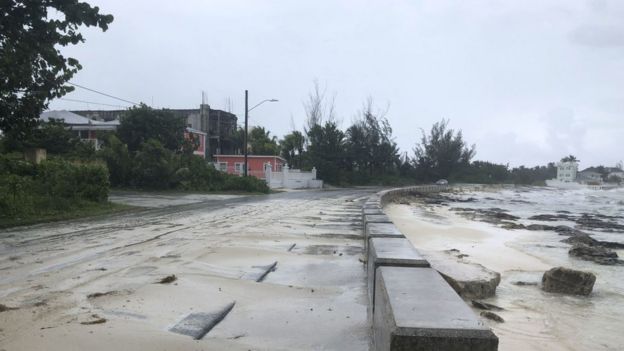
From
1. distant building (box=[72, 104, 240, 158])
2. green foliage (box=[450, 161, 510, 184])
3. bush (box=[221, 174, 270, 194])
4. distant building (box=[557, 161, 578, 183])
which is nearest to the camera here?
bush (box=[221, 174, 270, 194])

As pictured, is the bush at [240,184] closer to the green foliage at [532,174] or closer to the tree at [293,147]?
the tree at [293,147]

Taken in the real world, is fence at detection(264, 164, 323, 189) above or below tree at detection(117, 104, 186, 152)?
below

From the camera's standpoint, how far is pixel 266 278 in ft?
21.8

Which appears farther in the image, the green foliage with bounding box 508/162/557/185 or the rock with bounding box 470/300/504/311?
the green foliage with bounding box 508/162/557/185

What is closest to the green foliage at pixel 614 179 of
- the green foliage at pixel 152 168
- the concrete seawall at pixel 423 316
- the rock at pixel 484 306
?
the green foliage at pixel 152 168

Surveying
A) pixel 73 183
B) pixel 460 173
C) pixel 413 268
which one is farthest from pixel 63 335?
pixel 460 173

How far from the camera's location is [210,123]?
66.6m

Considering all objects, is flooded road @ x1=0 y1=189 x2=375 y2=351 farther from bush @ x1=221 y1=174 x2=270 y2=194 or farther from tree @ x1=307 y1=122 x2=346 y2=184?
tree @ x1=307 y1=122 x2=346 y2=184

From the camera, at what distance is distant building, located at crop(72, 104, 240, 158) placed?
6475cm

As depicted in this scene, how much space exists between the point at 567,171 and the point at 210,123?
111 metres

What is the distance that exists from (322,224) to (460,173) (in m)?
81.8

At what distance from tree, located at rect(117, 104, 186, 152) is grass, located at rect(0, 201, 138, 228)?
25442mm

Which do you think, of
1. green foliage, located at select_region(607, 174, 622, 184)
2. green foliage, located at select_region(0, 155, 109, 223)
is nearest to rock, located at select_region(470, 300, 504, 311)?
green foliage, located at select_region(0, 155, 109, 223)

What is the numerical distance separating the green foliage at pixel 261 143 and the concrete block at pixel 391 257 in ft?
209
